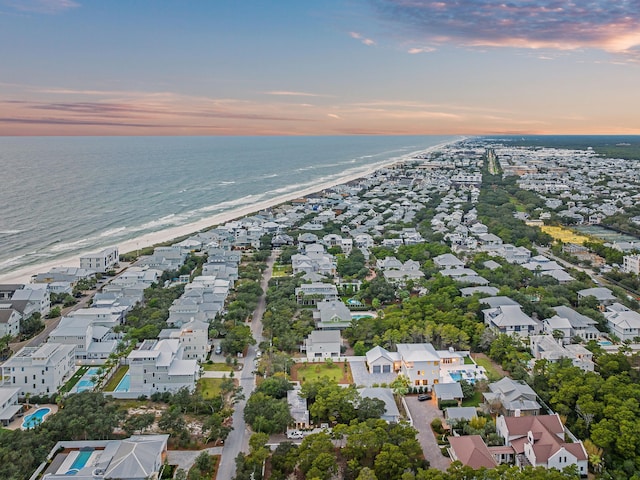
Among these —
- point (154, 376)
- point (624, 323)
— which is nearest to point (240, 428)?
point (154, 376)

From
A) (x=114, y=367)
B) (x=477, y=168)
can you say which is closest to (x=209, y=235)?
(x=114, y=367)

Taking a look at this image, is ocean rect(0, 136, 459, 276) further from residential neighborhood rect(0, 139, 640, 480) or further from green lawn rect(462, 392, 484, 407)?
green lawn rect(462, 392, 484, 407)

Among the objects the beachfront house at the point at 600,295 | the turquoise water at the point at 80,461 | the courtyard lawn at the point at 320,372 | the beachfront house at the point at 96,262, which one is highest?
the beachfront house at the point at 600,295

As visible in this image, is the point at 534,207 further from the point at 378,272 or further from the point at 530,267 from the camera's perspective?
the point at 378,272

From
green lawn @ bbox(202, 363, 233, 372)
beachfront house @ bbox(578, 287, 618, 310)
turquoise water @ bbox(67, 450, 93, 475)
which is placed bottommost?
green lawn @ bbox(202, 363, 233, 372)

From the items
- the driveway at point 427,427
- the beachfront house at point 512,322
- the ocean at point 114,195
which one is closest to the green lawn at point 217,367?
the driveway at point 427,427

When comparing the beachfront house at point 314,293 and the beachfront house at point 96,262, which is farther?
the beachfront house at point 96,262

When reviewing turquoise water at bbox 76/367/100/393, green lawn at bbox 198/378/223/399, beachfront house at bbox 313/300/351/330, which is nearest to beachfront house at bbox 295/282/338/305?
beachfront house at bbox 313/300/351/330

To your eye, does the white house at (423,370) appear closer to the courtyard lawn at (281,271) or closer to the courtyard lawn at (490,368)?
the courtyard lawn at (490,368)
